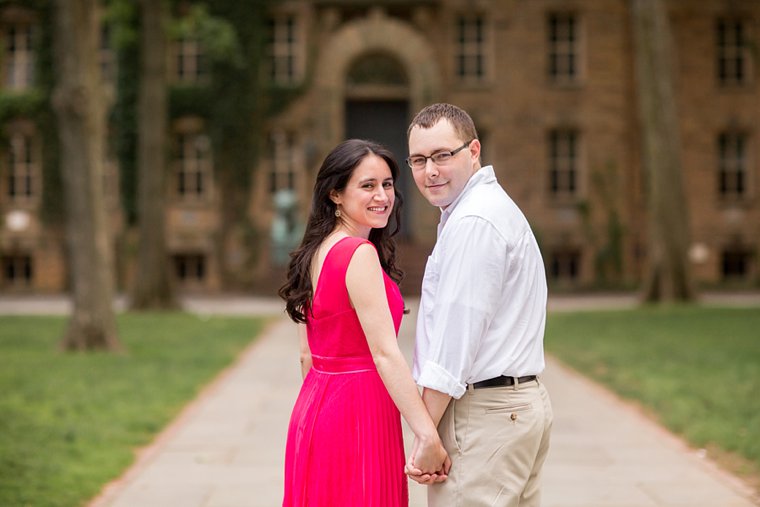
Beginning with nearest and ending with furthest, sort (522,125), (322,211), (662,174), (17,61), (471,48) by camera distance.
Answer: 1. (322,211)
2. (662,174)
3. (522,125)
4. (471,48)
5. (17,61)

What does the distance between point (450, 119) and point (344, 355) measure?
35.4 inches

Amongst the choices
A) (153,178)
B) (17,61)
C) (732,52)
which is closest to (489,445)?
(153,178)

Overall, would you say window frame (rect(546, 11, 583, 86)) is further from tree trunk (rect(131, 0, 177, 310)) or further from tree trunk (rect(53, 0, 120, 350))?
tree trunk (rect(53, 0, 120, 350))

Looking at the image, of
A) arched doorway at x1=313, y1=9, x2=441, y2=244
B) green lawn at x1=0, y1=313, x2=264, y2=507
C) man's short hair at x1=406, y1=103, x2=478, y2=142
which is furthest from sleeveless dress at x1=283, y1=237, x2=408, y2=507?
arched doorway at x1=313, y1=9, x2=441, y2=244

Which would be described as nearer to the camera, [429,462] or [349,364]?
[429,462]

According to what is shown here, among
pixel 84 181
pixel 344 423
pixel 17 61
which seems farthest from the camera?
pixel 17 61

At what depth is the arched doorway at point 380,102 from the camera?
1236 inches

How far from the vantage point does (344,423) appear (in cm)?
373

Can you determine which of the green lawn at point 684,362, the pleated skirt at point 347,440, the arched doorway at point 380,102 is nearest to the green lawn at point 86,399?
the pleated skirt at point 347,440

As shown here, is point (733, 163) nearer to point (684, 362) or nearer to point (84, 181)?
point (684, 362)

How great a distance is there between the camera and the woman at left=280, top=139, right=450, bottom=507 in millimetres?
3697

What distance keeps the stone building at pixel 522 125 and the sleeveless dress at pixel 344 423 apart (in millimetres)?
27023

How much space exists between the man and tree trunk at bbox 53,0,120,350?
38.9 ft

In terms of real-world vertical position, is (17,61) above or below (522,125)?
above
